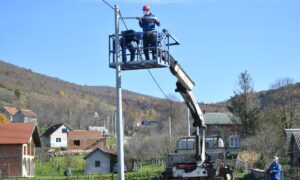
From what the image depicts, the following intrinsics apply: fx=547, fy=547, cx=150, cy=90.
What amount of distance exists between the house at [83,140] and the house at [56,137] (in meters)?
9.23

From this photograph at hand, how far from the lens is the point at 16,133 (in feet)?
214

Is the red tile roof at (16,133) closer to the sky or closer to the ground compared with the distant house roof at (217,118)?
closer to the ground

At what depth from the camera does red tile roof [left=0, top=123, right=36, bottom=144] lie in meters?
63.6

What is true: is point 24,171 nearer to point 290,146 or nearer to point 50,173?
point 50,173

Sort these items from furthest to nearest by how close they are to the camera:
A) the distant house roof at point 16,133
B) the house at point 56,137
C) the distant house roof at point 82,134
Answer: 1. the house at point 56,137
2. the distant house roof at point 82,134
3. the distant house roof at point 16,133

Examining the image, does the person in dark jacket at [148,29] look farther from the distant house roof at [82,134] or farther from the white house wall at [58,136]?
the white house wall at [58,136]

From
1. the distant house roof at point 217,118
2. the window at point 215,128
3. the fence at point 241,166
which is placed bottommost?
the fence at point 241,166

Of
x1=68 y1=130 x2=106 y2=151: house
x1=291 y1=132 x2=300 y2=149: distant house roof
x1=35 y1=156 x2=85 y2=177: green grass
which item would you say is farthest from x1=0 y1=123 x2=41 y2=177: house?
x1=68 y1=130 x2=106 y2=151: house

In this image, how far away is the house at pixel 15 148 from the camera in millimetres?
62966

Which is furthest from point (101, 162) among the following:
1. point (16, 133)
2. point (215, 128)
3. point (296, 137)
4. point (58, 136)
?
point (58, 136)

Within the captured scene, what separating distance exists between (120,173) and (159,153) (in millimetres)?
57594

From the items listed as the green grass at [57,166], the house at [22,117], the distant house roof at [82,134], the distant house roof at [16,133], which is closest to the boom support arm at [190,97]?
the distant house roof at [16,133]

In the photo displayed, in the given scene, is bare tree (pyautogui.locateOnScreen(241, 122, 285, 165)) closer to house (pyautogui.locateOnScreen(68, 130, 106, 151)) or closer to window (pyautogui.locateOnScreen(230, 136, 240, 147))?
window (pyautogui.locateOnScreen(230, 136, 240, 147))

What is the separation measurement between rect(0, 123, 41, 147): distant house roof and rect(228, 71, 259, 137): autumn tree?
2644 centimetres
